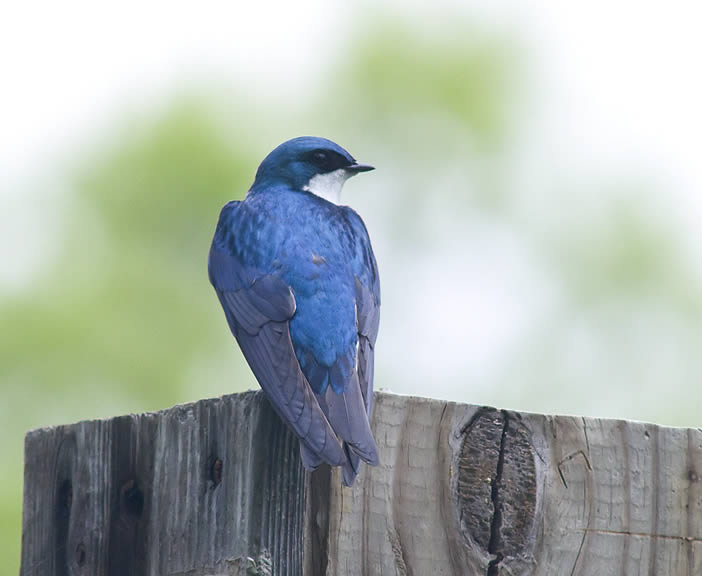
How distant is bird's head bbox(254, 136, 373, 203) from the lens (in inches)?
206

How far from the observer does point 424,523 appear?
9.14ft

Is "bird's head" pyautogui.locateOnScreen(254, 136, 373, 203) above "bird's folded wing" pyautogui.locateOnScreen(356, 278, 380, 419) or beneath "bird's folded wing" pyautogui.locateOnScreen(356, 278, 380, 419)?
above

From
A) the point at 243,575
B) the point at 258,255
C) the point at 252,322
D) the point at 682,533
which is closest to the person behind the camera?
the point at 682,533

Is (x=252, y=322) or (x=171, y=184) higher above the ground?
(x=171, y=184)

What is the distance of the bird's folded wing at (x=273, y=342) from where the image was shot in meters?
3.07

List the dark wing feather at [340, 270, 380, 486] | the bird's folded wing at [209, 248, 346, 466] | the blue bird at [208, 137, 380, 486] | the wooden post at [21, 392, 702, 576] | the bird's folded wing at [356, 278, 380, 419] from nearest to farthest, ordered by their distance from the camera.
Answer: the wooden post at [21, 392, 702, 576]
the bird's folded wing at [209, 248, 346, 466]
the blue bird at [208, 137, 380, 486]
the dark wing feather at [340, 270, 380, 486]
the bird's folded wing at [356, 278, 380, 419]

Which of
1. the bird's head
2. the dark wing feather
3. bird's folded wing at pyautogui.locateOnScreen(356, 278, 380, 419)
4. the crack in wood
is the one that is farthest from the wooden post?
the bird's head

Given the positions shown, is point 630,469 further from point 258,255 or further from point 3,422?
point 3,422

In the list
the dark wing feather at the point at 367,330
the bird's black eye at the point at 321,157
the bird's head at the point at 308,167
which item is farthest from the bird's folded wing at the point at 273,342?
the bird's black eye at the point at 321,157

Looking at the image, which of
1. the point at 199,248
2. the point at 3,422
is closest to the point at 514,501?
the point at 3,422

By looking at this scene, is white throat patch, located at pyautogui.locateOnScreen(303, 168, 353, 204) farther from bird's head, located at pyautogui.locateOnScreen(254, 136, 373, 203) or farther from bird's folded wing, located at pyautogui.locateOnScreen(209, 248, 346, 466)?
bird's folded wing, located at pyautogui.locateOnScreen(209, 248, 346, 466)

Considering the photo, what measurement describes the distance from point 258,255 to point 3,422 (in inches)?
253

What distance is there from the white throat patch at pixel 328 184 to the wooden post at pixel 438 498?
2.21 meters

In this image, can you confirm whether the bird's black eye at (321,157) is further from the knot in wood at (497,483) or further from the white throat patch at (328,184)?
the knot in wood at (497,483)
